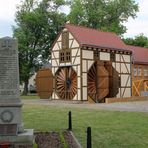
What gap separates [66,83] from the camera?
4047cm

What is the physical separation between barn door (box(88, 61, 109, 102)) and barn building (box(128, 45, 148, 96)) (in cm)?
708

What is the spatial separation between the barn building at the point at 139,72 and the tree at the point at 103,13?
445 inches

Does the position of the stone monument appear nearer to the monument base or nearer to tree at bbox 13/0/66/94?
the monument base

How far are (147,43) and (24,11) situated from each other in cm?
2135

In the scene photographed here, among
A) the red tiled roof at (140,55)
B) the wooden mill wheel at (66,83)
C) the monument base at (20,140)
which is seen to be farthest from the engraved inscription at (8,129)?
the red tiled roof at (140,55)

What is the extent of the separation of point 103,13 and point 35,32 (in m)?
10.7

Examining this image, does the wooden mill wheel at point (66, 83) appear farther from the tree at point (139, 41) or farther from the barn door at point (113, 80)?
the tree at point (139, 41)

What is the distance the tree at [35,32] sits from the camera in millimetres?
57625

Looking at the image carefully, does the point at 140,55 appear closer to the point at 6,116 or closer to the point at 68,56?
the point at 68,56

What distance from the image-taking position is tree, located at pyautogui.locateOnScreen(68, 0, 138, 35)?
62062 mm

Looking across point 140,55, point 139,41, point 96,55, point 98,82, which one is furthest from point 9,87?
point 139,41

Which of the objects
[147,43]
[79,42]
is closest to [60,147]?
[79,42]

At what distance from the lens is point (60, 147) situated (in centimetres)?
1138

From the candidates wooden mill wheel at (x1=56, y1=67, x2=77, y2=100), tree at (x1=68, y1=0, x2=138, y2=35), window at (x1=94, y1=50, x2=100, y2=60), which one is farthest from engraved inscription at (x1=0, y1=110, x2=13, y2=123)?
tree at (x1=68, y1=0, x2=138, y2=35)
